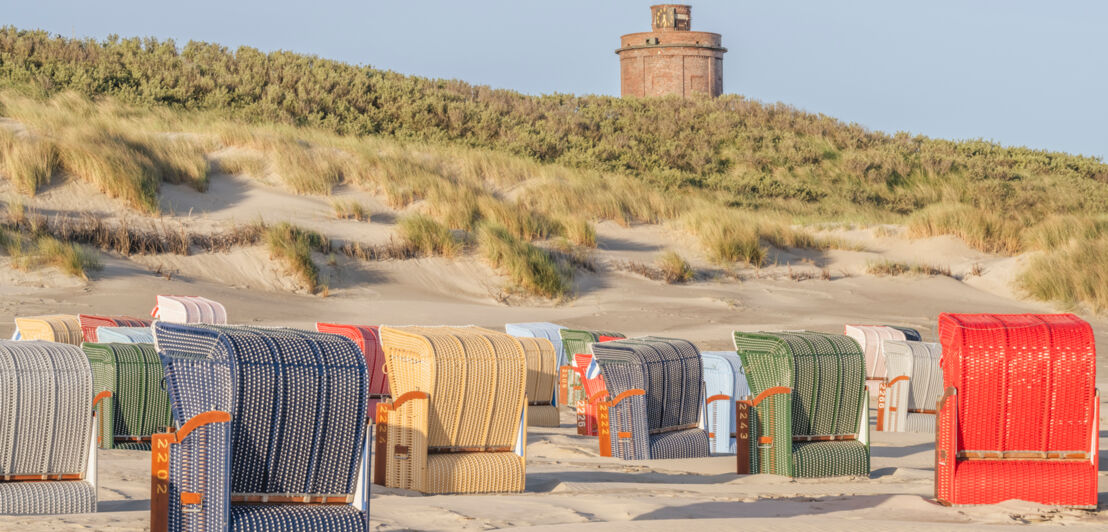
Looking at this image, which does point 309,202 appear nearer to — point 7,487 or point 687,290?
point 687,290

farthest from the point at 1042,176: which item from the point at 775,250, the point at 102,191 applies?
the point at 102,191

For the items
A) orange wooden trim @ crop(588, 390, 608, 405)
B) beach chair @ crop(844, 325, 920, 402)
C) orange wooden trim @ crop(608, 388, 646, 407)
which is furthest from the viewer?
→ beach chair @ crop(844, 325, 920, 402)

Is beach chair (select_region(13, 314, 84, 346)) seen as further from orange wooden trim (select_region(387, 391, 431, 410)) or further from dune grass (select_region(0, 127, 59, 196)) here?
dune grass (select_region(0, 127, 59, 196))

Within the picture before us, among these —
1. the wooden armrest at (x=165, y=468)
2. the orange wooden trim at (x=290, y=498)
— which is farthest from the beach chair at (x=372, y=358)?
the wooden armrest at (x=165, y=468)

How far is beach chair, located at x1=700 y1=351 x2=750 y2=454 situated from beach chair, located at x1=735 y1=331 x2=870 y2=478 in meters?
1.35

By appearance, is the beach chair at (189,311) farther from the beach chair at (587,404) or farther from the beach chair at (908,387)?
the beach chair at (908,387)

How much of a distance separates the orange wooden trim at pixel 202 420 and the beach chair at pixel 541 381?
19.3 feet

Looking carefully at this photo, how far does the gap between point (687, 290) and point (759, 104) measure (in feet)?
94.3

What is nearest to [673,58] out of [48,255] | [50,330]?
[48,255]

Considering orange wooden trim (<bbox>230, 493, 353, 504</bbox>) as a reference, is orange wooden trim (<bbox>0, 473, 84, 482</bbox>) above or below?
below

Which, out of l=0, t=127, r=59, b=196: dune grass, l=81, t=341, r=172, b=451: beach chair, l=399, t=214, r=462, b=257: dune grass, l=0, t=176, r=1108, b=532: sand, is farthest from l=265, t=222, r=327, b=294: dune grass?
l=81, t=341, r=172, b=451: beach chair

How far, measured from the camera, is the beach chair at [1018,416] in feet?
22.9

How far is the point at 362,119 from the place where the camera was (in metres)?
33.4

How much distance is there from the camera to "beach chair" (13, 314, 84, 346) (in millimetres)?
10195
